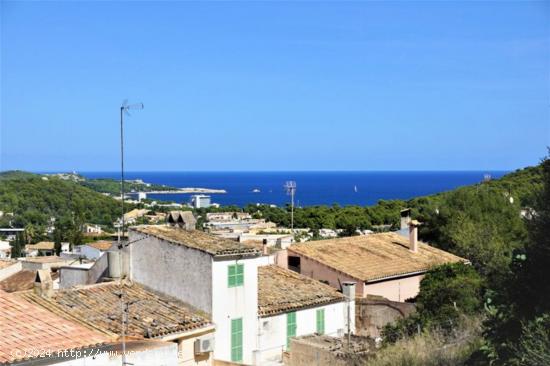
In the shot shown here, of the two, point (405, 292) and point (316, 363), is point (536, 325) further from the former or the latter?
point (405, 292)

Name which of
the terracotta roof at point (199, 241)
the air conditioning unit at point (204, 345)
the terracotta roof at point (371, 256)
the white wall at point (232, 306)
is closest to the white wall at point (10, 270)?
the terracotta roof at point (371, 256)

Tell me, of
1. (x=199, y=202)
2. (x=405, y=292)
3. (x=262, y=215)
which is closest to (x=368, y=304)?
(x=405, y=292)

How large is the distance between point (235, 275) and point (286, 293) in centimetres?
410

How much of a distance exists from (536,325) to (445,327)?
7.17 meters

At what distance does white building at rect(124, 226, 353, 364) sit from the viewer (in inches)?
625

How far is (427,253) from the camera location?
30.0m

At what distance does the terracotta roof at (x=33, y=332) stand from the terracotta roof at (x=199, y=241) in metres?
4.04

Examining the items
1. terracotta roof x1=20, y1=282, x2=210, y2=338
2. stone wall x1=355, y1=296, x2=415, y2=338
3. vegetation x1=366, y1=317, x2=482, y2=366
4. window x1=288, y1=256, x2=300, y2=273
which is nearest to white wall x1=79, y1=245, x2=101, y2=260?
window x1=288, y1=256, x2=300, y2=273

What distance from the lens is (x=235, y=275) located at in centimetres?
1642

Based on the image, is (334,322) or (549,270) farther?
(334,322)

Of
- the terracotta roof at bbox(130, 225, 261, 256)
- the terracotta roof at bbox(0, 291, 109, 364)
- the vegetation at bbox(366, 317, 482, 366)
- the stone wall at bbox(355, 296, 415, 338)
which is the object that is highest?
the terracotta roof at bbox(130, 225, 261, 256)

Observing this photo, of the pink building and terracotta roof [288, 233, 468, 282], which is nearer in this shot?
the pink building

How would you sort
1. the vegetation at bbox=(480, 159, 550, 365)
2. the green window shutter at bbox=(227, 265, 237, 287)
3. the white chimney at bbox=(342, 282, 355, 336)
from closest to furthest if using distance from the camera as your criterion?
the vegetation at bbox=(480, 159, 550, 365) → the green window shutter at bbox=(227, 265, 237, 287) → the white chimney at bbox=(342, 282, 355, 336)

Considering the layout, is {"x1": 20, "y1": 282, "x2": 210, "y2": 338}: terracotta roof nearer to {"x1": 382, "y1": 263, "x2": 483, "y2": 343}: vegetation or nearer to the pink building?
{"x1": 382, "y1": 263, "x2": 483, "y2": 343}: vegetation
